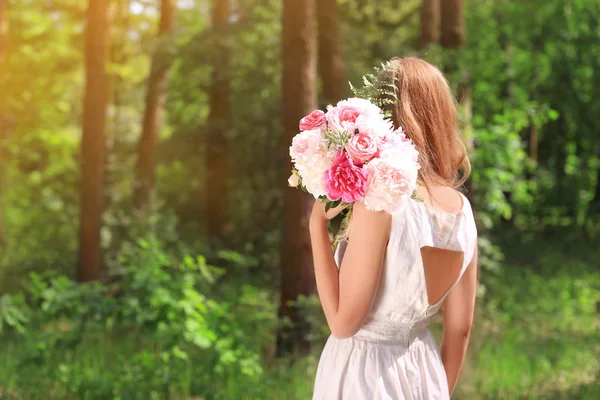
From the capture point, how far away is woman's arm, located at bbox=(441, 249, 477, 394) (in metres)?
2.99

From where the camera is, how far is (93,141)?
1423 centimetres

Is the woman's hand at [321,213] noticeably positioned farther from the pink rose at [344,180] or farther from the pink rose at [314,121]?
the pink rose at [314,121]

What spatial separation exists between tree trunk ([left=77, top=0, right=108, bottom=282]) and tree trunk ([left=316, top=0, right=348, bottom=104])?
424 centimetres

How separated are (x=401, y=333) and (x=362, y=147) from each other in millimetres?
697

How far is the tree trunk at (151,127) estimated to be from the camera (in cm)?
1703

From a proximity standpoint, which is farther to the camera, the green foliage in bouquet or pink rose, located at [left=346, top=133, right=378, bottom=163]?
the green foliage in bouquet

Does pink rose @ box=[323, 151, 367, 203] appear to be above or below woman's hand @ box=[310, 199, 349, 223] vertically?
above

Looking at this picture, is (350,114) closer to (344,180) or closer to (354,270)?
(344,180)

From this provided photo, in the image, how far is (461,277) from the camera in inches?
117

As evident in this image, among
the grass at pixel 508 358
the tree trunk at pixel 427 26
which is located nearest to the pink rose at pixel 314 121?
the grass at pixel 508 358

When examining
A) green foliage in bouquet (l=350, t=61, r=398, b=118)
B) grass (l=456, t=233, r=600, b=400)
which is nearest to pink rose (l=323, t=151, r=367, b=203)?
green foliage in bouquet (l=350, t=61, r=398, b=118)

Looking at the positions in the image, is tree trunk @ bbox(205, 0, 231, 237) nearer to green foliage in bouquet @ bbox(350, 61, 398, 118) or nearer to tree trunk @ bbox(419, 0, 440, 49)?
tree trunk @ bbox(419, 0, 440, 49)

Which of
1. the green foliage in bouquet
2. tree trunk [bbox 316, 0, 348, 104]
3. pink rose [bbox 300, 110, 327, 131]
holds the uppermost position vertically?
tree trunk [bbox 316, 0, 348, 104]

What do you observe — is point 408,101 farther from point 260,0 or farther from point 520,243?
point 520,243
